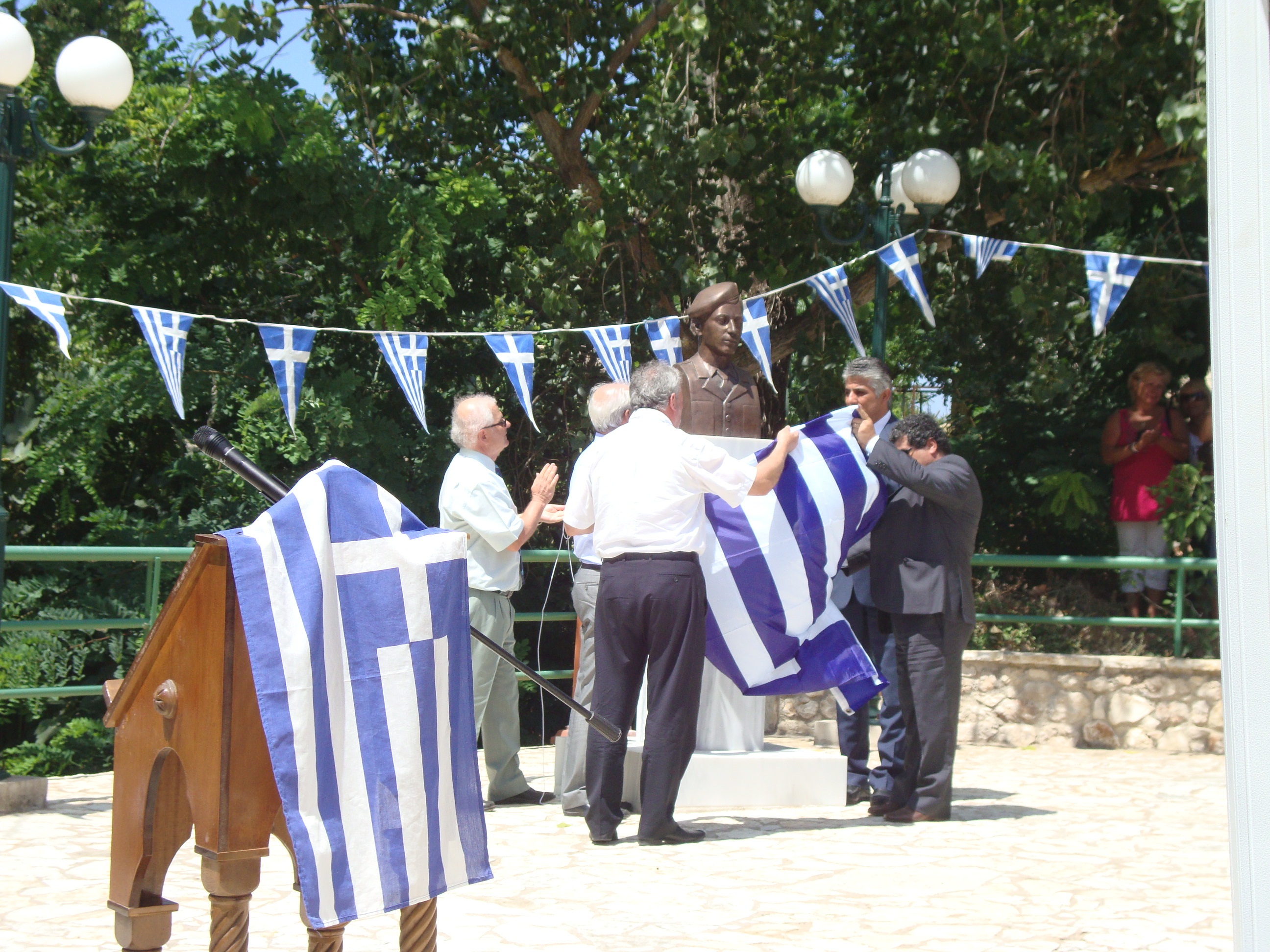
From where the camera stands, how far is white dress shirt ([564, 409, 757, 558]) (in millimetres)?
5305

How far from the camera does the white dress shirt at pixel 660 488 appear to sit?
5305 millimetres

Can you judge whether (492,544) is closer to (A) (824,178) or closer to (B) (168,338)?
(B) (168,338)

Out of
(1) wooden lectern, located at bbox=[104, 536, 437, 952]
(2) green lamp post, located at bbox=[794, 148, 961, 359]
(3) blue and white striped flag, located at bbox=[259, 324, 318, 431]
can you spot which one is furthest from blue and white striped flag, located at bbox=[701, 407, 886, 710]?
(1) wooden lectern, located at bbox=[104, 536, 437, 952]

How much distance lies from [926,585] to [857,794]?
1.34 m

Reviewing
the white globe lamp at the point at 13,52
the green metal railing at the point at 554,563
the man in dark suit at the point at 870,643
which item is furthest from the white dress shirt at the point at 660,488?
the white globe lamp at the point at 13,52

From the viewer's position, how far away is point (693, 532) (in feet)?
17.7

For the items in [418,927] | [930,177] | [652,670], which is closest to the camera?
[418,927]

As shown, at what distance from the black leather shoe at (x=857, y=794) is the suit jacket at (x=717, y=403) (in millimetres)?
1854

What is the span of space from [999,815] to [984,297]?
5.90 metres

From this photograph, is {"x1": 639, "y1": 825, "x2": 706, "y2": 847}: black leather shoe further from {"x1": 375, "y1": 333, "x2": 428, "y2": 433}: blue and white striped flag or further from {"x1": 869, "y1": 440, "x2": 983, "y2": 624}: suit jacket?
{"x1": 375, "y1": 333, "x2": 428, "y2": 433}: blue and white striped flag

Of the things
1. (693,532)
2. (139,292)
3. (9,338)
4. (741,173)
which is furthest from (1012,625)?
(9,338)

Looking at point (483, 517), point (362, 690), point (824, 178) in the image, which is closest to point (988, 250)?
point (824, 178)

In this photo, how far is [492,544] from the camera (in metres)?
6.01

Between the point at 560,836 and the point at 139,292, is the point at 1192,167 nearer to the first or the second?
the point at 560,836
